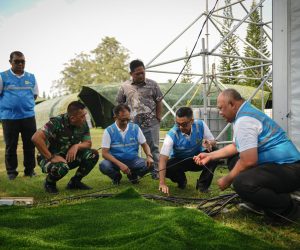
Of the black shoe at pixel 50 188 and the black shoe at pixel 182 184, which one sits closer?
the black shoe at pixel 50 188

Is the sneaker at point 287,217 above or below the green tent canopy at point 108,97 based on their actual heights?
below

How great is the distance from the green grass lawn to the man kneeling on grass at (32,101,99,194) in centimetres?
59

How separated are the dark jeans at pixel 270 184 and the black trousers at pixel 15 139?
3549 millimetres

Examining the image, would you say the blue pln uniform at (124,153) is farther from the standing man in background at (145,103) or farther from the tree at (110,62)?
the tree at (110,62)

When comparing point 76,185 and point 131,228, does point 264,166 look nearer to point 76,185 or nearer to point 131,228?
point 131,228

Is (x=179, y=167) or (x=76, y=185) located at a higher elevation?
(x=179, y=167)

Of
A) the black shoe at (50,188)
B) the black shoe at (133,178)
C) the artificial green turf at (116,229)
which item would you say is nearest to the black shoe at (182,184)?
the black shoe at (133,178)

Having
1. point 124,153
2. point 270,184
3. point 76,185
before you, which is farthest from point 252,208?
point 76,185

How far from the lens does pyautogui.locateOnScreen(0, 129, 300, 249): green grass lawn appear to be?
2242 millimetres

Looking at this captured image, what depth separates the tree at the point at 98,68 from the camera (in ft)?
113

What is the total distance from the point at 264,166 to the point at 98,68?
34131 mm

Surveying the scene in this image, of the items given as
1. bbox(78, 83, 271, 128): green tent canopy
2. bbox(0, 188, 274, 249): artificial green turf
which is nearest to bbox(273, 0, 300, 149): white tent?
bbox(0, 188, 274, 249): artificial green turf

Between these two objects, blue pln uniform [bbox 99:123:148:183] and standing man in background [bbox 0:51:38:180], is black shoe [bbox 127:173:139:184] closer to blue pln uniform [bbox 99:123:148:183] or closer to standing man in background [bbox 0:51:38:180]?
blue pln uniform [bbox 99:123:148:183]

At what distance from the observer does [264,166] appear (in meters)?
2.66
